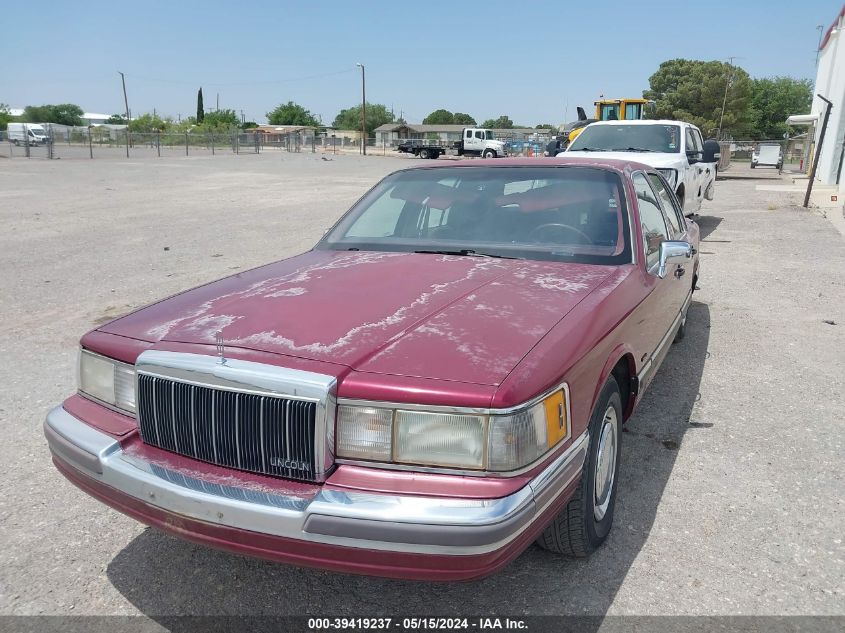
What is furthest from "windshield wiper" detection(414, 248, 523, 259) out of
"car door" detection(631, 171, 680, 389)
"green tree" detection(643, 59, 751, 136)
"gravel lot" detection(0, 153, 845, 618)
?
"green tree" detection(643, 59, 751, 136)

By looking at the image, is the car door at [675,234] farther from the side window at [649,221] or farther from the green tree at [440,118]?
the green tree at [440,118]

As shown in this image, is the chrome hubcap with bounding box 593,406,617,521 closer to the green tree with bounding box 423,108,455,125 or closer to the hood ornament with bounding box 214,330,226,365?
the hood ornament with bounding box 214,330,226,365

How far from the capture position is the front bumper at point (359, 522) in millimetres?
1976

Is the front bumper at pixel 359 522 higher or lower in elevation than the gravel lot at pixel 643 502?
higher

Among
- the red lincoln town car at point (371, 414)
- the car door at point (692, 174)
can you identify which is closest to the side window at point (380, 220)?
A: the red lincoln town car at point (371, 414)

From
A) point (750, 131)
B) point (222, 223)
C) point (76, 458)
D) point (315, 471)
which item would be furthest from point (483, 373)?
point (750, 131)

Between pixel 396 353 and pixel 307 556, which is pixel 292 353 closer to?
pixel 396 353

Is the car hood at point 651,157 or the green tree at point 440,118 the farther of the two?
the green tree at point 440,118

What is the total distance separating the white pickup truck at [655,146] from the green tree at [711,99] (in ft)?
186

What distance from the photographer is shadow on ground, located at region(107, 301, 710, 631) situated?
8.41 ft

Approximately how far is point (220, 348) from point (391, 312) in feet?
2.20

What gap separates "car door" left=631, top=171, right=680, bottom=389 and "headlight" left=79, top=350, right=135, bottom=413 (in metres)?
Result: 2.22

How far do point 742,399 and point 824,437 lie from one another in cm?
66

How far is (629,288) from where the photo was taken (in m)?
3.20
